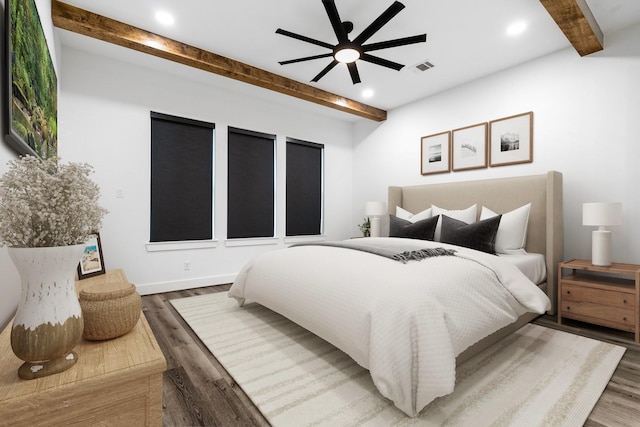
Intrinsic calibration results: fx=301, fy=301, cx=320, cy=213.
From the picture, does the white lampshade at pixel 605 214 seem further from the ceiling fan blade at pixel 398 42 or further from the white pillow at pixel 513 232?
the ceiling fan blade at pixel 398 42

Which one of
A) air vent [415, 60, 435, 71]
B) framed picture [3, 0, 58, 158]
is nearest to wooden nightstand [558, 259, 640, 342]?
air vent [415, 60, 435, 71]

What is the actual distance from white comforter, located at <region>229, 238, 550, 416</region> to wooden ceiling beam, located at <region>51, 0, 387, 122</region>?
247 centimetres

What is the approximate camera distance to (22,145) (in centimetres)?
129

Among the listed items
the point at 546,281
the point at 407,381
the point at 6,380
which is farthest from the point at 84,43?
the point at 546,281

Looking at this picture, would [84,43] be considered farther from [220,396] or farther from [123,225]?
[220,396]

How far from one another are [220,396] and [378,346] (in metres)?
0.88

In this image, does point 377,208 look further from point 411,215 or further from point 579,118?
point 579,118

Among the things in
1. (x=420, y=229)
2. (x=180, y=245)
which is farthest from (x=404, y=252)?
(x=180, y=245)

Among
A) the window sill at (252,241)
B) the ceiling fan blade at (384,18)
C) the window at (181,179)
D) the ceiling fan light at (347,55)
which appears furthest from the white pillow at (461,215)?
the window at (181,179)

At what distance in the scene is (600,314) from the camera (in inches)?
96.5

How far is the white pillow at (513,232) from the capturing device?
3.12 metres

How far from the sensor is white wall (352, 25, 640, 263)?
2832 millimetres

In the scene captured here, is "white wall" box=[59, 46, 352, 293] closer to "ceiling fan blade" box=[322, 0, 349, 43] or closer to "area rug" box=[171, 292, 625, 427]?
"area rug" box=[171, 292, 625, 427]

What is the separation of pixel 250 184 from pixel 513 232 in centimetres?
339
